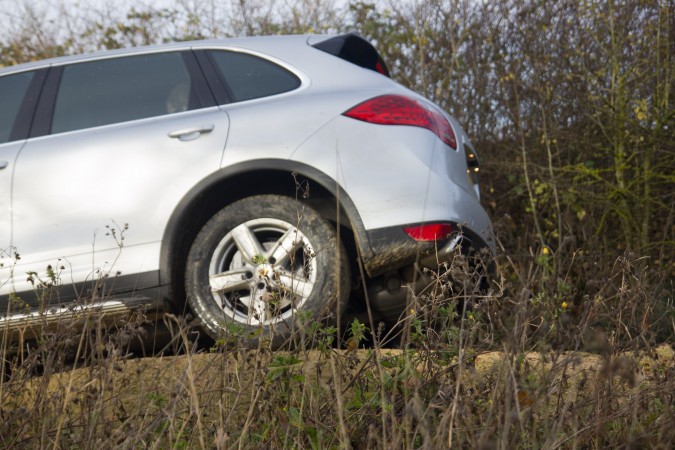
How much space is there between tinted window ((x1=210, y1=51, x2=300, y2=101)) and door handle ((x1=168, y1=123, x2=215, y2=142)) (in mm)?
264

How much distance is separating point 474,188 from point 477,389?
2351mm

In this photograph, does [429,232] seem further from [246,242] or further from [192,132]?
[192,132]

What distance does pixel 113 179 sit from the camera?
4668 millimetres

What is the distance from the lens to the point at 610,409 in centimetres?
279

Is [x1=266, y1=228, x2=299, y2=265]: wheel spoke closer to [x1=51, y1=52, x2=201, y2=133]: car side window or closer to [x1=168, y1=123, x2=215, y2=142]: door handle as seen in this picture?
[x1=168, y1=123, x2=215, y2=142]: door handle

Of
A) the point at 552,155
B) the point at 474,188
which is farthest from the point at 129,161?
the point at 552,155

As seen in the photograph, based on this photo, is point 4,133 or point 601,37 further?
point 601,37

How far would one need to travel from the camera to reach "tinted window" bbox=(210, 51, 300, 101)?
4828 mm

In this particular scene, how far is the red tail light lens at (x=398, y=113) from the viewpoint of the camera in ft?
14.9

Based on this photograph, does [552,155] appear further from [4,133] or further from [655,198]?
[4,133]

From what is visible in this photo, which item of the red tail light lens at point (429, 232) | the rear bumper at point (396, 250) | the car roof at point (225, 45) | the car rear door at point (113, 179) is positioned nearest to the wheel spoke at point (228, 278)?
the car rear door at point (113, 179)

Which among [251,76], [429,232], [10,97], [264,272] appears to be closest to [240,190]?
[251,76]

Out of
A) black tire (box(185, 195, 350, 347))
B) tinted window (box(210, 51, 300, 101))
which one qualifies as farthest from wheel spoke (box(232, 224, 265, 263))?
tinted window (box(210, 51, 300, 101))

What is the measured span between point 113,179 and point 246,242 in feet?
2.47
